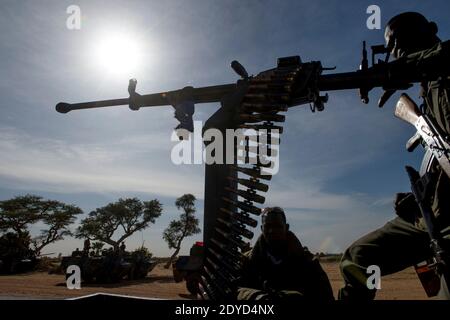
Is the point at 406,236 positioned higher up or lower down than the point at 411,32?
lower down

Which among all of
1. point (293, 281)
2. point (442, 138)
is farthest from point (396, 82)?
point (293, 281)

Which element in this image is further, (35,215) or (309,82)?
(35,215)

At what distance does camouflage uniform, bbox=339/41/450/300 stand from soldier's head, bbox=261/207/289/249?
2.60 ft

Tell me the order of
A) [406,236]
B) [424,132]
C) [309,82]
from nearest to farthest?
[406,236]
[424,132]
[309,82]

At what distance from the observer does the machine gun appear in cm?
335

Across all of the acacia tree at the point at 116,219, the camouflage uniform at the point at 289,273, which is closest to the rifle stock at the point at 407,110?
the camouflage uniform at the point at 289,273

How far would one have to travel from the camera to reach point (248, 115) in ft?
12.3

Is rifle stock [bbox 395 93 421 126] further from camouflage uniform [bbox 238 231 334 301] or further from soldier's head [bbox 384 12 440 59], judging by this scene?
camouflage uniform [bbox 238 231 334 301]

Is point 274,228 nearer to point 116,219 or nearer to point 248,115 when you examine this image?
point 248,115

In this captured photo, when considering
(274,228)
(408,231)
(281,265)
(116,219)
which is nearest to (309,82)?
(274,228)

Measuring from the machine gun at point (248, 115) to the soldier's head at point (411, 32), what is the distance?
0.26 metres

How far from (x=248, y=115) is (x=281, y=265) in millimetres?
1736

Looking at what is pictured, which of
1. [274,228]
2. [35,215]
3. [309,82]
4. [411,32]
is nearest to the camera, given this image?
[411,32]

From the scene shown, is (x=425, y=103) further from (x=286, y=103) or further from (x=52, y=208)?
(x=52, y=208)
